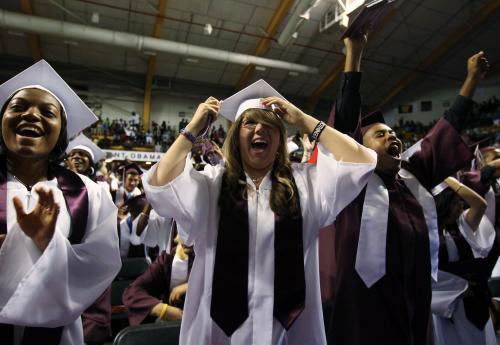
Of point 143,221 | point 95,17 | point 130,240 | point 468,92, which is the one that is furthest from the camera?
point 95,17

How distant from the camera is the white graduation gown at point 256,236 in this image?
1.23m

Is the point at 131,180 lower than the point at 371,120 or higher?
lower

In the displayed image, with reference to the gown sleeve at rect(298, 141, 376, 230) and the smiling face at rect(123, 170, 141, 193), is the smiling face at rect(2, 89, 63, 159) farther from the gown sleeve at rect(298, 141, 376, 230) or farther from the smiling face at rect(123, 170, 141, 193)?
the smiling face at rect(123, 170, 141, 193)

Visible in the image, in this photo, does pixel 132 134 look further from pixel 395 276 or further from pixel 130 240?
pixel 395 276

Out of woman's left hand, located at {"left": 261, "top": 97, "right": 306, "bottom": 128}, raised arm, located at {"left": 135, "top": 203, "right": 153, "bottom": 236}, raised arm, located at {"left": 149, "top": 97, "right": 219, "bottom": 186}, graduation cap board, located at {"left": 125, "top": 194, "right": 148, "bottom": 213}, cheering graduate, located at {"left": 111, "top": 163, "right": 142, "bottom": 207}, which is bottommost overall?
raised arm, located at {"left": 135, "top": 203, "right": 153, "bottom": 236}

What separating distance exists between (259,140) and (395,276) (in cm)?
106

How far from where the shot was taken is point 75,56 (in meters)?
14.3

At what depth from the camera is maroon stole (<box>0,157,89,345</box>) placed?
1185mm

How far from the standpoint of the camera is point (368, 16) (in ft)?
4.96

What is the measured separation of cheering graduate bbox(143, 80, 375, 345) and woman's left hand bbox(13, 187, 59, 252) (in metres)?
0.33

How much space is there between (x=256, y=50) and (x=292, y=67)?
1845 millimetres

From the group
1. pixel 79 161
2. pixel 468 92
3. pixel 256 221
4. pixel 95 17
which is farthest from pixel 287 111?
pixel 95 17

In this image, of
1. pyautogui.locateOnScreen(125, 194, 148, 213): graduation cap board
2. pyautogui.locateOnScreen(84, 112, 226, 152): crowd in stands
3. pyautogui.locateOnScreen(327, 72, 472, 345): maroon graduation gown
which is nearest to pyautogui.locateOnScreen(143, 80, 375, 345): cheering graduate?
pyautogui.locateOnScreen(327, 72, 472, 345): maroon graduation gown

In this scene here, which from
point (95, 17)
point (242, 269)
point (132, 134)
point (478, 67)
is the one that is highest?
point (95, 17)
